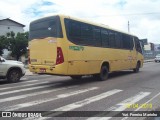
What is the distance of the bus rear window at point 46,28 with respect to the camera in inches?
451

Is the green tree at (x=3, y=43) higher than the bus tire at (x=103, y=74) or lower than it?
higher

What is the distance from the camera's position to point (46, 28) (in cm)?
1196

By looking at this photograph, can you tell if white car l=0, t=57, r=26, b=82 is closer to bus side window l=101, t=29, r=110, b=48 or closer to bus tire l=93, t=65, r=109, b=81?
bus tire l=93, t=65, r=109, b=81

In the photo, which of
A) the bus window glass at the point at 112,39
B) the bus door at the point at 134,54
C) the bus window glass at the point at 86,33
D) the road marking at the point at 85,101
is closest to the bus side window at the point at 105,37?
the bus window glass at the point at 112,39

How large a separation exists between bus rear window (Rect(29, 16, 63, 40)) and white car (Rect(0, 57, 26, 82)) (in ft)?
7.35

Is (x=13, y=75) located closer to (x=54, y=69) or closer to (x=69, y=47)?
(x=54, y=69)

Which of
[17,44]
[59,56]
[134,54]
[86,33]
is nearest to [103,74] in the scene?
[86,33]

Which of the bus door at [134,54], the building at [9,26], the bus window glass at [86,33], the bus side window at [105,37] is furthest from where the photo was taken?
the building at [9,26]

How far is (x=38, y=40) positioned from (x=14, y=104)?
4.73m

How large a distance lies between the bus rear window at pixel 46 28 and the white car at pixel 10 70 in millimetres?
2240

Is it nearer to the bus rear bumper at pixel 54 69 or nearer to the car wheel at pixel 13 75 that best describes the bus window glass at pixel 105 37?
the bus rear bumper at pixel 54 69

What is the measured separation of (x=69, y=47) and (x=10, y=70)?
4.26 metres

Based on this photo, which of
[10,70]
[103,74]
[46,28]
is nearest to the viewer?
[46,28]

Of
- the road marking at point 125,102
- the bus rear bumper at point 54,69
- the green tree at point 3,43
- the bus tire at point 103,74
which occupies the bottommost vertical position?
the road marking at point 125,102
